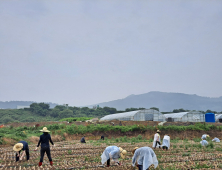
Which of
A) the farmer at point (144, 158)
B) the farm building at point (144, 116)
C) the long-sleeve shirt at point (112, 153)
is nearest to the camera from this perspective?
the farmer at point (144, 158)

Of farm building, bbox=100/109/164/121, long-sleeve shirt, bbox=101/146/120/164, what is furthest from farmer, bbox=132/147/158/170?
farm building, bbox=100/109/164/121

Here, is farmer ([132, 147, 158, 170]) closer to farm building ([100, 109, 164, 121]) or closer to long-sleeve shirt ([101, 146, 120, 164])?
long-sleeve shirt ([101, 146, 120, 164])

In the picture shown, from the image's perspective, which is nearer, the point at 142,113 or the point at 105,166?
the point at 105,166

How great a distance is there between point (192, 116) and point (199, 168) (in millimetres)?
33493

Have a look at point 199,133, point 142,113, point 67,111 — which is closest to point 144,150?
point 199,133

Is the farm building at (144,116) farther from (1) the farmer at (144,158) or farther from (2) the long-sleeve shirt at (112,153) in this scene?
(1) the farmer at (144,158)

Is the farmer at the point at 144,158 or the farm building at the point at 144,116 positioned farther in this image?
the farm building at the point at 144,116

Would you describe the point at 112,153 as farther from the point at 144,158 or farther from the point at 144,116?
the point at 144,116

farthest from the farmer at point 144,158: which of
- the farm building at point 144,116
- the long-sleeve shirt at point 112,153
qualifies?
the farm building at point 144,116

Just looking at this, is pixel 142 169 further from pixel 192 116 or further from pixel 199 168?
pixel 192 116

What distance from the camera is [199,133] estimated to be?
3081cm

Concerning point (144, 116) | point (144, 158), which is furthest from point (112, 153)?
point (144, 116)

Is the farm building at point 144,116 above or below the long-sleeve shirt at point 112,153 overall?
above

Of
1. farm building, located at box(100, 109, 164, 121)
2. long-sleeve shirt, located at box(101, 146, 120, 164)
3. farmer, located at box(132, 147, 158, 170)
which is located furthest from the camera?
farm building, located at box(100, 109, 164, 121)
